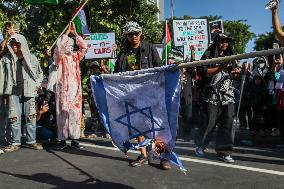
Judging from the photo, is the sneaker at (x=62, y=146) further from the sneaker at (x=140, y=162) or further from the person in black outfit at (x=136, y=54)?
the sneaker at (x=140, y=162)

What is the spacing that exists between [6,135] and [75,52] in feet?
6.05

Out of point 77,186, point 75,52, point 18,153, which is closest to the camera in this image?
point 77,186

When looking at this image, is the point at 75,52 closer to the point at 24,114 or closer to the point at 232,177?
the point at 24,114

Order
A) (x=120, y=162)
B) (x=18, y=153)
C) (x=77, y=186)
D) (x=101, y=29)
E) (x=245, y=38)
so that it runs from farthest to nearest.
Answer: (x=245, y=38) → (x=101, y=29) → (x=18, y=153) → (x=120, y=162) → (x=77, y=186)

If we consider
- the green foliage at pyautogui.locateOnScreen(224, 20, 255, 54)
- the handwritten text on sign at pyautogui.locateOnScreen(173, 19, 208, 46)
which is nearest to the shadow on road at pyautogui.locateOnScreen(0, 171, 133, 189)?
the handwritten text on sign at pyautogui.locateOnScreen(173, 19, 208, 46)

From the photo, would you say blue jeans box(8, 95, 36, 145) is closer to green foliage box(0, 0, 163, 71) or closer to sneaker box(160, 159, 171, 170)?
sneaker box(160, 159, 171, 170)

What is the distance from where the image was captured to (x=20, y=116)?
25.9ft

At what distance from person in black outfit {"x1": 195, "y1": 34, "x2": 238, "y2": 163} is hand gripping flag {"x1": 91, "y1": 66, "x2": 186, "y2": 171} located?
2150 mm

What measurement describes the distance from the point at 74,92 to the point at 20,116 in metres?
0.98

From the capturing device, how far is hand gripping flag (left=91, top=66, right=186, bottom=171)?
477cm

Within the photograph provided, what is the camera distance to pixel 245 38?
69.8m

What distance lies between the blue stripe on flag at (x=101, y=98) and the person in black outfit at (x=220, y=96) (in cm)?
228

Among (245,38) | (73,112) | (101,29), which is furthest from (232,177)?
(245,38)

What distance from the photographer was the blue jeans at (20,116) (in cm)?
771
